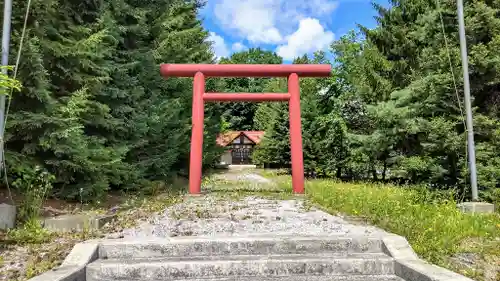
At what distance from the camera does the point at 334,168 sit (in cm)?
2220

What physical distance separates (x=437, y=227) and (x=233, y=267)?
2616 millimetres

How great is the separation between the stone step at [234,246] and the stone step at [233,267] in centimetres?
17

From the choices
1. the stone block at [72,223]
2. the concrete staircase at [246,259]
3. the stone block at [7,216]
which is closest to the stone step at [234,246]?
the concrete staircase at [246,259]

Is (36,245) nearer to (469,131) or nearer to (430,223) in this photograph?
(430,223)

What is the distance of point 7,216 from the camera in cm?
509

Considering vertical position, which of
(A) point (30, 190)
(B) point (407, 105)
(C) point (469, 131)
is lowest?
(A) point (30, 190)

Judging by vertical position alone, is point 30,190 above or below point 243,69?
below

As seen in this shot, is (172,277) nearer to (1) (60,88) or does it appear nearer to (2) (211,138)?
(1) (60,88)

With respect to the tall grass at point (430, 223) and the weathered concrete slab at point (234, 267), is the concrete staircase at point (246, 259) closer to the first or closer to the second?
the weathered concrete slab at point (234, 267)

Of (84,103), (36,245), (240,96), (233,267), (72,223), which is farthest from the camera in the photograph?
(240,96)

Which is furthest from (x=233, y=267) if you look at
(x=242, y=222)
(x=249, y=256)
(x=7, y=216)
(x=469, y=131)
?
(x=469, y=131)

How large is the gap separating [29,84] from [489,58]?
989cm

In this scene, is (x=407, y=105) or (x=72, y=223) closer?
(x=72, y=223)

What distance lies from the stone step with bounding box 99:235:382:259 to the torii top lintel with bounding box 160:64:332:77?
21.9 feet
